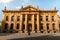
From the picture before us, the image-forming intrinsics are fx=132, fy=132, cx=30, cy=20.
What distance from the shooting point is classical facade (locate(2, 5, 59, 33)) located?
50.5 meters

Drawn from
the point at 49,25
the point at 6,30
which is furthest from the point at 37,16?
the point at 6,30

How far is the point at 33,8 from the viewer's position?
51.8m

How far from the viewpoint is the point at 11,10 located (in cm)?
5212

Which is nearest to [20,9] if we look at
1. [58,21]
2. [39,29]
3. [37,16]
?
[37,16]

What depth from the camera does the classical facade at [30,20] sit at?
166 ft

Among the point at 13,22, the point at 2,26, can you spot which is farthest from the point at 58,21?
the point at 2,26

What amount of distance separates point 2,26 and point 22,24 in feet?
26.1

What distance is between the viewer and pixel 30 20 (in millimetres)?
51562

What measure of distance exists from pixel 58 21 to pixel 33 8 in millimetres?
11392

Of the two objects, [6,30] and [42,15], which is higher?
[42,15]

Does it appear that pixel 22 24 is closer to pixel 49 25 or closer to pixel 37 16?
pixel 37 16

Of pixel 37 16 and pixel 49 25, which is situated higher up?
pixel 37 16

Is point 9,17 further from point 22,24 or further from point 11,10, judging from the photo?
point 22,24

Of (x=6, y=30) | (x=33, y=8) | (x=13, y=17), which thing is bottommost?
(x=6, y=30)
